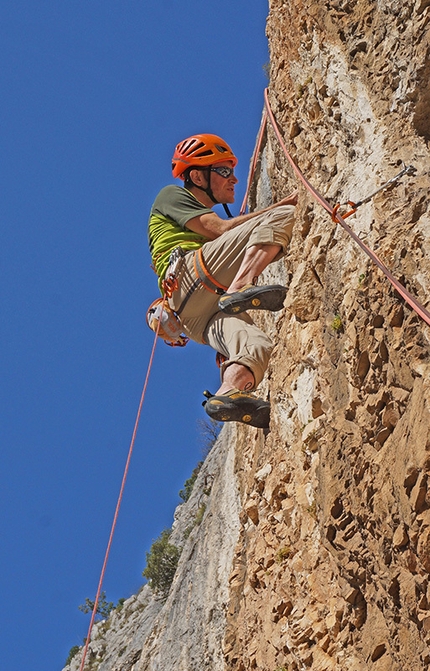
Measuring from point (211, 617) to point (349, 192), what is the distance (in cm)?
642

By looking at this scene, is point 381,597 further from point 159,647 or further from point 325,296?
point 159,647

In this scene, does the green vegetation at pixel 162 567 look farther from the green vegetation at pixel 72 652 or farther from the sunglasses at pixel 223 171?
the sunglasses at pixel 223 171

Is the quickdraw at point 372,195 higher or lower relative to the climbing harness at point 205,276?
lower

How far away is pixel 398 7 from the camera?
627 centimetres

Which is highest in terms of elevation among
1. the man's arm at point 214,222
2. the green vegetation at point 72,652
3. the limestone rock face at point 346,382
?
the green vegetation at point 72,652

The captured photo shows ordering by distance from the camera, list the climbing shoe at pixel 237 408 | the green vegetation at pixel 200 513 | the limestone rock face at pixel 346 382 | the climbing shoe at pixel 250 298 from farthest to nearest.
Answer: the green vegetation at pixel 200 513 < the climbing shoe at pixel 250 298 < the climbing shoe at pixel 237 408 < the limestone rock face at pixel 346 382

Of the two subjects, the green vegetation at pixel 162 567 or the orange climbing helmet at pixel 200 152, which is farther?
the green vegetation at pixel 162 567

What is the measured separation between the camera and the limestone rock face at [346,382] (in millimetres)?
5035

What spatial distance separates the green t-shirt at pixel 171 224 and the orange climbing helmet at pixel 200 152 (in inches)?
10.8

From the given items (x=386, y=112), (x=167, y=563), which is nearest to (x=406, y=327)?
(x=386, y=112)

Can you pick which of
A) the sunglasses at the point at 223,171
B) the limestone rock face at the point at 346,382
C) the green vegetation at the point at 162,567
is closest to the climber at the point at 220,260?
the sunglasses at the point at 223,171

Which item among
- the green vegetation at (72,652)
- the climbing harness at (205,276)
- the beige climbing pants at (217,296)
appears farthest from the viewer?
the green vegetation at (72,652)

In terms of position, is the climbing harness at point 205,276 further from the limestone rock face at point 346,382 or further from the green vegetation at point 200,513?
the green vegetation at point 200,513

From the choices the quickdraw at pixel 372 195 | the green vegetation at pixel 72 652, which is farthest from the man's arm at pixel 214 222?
the green vegetation at pixel 72 652
